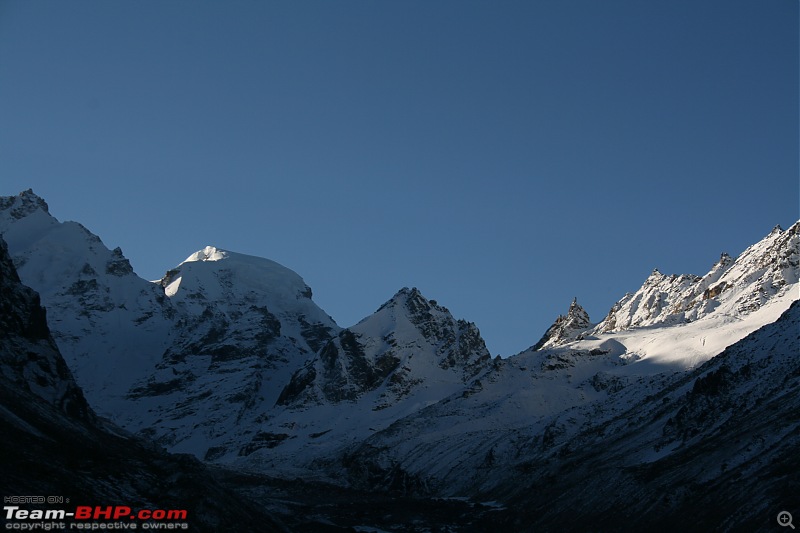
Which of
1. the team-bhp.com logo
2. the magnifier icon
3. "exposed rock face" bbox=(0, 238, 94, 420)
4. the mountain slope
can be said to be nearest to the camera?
the team-bhp.com logo

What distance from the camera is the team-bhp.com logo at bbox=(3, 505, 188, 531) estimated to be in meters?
39.3

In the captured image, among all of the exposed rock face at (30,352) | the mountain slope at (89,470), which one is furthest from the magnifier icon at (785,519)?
the exposed rock face at (30,352)

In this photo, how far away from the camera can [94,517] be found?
141ft

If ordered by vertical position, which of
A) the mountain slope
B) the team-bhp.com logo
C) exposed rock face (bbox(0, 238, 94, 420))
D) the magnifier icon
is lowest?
the magnifier icon

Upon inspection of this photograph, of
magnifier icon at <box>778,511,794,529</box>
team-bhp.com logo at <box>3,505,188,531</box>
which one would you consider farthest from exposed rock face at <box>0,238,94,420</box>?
magnifier icon at <box>778,511,794,529</box>

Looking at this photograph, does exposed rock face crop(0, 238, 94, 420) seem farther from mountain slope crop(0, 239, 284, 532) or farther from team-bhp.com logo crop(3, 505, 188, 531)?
team-bhp.com logo crop(3, 505, 188, 531)

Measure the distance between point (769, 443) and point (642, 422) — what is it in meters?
33.5

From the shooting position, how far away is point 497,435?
130750mm

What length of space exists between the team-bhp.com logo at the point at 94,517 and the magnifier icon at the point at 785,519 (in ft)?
99.9

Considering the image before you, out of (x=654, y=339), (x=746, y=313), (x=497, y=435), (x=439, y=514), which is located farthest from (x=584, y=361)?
(x=439, y=514)

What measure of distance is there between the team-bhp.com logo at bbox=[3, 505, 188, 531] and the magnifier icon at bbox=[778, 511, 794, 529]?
30459 mm

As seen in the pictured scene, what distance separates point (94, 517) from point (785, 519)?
34.4 meters

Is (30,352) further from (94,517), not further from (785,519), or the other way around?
(785,519)

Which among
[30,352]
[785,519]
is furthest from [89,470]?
[785,519]
